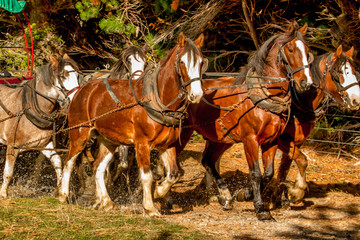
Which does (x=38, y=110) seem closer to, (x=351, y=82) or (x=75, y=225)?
(x=75, y=225)

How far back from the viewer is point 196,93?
536 cm

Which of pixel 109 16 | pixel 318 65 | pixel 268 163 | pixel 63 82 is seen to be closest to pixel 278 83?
pixel 318 65

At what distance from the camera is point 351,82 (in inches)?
251

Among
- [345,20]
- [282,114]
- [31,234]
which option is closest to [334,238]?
[282,114]

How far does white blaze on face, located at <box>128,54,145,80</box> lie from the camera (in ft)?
26.1

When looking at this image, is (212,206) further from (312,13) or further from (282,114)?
(312,13)

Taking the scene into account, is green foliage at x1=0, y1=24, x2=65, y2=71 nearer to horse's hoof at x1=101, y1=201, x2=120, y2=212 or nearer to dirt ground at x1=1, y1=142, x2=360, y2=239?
dirt ground at x1=1, y1=142, x2=360, y2=239

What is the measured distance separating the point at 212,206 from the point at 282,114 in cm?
214

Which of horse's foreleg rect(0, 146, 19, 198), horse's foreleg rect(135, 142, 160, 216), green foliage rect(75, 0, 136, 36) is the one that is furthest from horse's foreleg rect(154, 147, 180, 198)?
green foliage rect(75, 0, 136, 36)

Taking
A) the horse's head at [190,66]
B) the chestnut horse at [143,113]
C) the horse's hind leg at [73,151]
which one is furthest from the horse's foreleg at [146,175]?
the horse's hind leg at [73,151]

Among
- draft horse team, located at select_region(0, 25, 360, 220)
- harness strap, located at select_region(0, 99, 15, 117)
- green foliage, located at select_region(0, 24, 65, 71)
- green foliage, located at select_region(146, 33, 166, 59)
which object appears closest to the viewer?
draft horse team, located at select_region(0, 25, 360, 220)

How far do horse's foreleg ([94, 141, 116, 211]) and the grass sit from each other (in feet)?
2.76

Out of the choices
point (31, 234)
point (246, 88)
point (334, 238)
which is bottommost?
point (334, 238)

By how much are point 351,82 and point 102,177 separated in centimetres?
371
